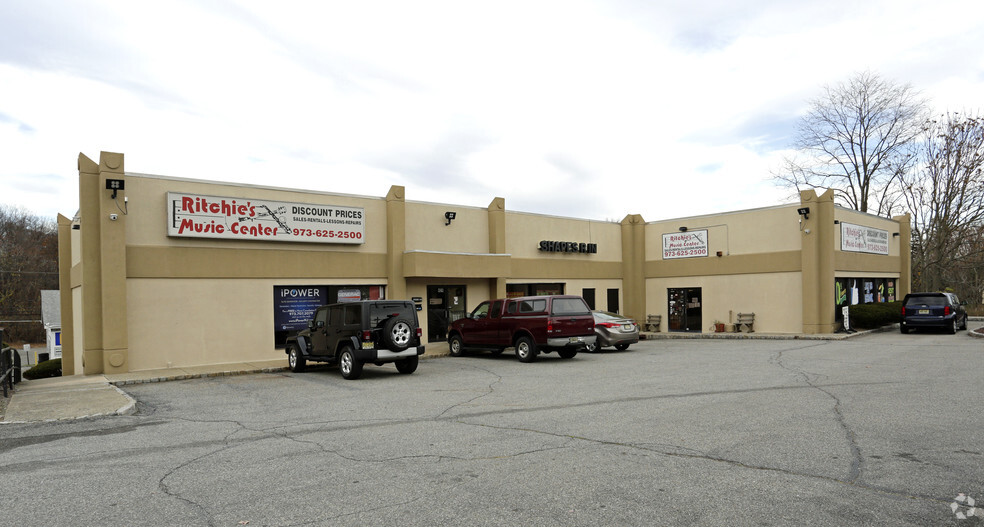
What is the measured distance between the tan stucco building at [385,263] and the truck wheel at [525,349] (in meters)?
5.26

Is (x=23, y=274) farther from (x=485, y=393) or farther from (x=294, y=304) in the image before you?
(x=485, y=393)

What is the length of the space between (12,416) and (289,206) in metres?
10.6

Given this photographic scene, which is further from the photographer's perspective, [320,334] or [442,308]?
[442,308]

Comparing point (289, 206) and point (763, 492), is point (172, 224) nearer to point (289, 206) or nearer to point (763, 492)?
point (289, 206)

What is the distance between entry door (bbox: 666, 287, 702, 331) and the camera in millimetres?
29453

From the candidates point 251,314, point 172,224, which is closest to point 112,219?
point 172,224

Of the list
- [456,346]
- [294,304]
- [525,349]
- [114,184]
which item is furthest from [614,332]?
[114,184]

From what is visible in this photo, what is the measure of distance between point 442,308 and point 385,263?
2969 millimetres

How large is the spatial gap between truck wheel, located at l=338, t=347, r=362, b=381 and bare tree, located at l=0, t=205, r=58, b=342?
60.1m

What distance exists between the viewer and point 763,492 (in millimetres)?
5543

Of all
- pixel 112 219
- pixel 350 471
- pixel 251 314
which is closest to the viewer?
pixel 350 471

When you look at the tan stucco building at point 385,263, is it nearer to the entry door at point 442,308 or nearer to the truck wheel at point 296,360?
the entry door at point 442,308

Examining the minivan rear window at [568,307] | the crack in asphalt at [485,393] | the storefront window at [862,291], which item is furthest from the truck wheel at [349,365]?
the storefront window at [862,291]

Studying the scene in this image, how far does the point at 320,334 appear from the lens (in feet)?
53.2
